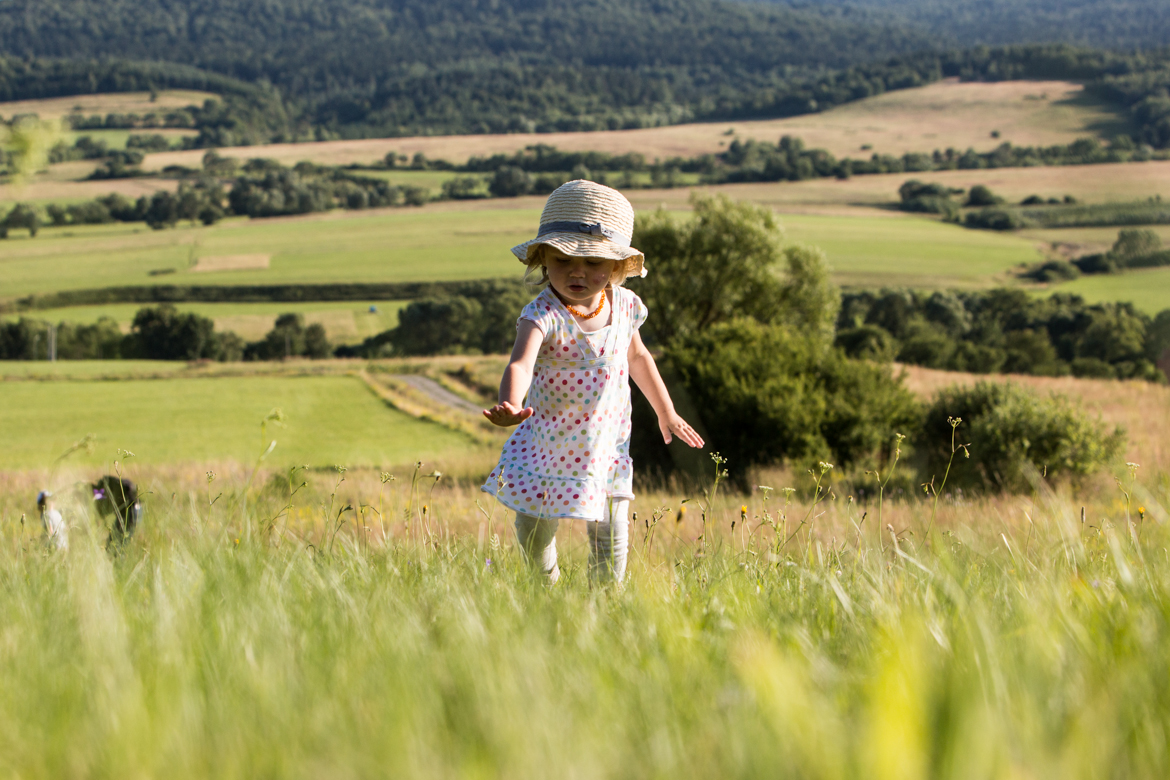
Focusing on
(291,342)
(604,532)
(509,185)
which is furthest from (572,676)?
(509,185)

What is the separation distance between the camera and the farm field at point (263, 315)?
8631 centimetres

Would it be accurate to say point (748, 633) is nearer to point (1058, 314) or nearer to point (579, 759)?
point (579, 759)

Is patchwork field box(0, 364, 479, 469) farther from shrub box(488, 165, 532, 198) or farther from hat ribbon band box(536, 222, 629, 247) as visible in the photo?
shrub box(488, 165, 532, 198)

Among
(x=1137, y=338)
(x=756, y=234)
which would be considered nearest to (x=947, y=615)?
(x=756, y=234)

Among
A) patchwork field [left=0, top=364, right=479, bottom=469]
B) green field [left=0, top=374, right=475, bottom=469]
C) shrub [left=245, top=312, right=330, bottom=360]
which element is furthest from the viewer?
shrub [left=245, top=312, right=330, bottom=360]

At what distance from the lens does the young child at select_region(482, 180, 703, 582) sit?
3.99 m

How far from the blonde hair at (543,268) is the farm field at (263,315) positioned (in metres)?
84.7

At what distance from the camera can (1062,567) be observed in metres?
2.47

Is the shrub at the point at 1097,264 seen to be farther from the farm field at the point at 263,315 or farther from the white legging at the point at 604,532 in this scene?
the white legging at the point at 604,532

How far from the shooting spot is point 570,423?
4164 millimetres

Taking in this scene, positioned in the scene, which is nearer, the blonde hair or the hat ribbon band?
the hat ribbon band

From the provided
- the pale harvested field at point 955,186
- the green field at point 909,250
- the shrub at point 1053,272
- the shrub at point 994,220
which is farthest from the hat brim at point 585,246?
the shrub at point 994,220

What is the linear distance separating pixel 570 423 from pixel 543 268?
0.79 meters

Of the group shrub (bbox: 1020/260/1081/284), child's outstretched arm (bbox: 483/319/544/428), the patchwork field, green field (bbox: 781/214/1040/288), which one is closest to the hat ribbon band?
child's outstretched arm (bbox: 483/319/544/428)
